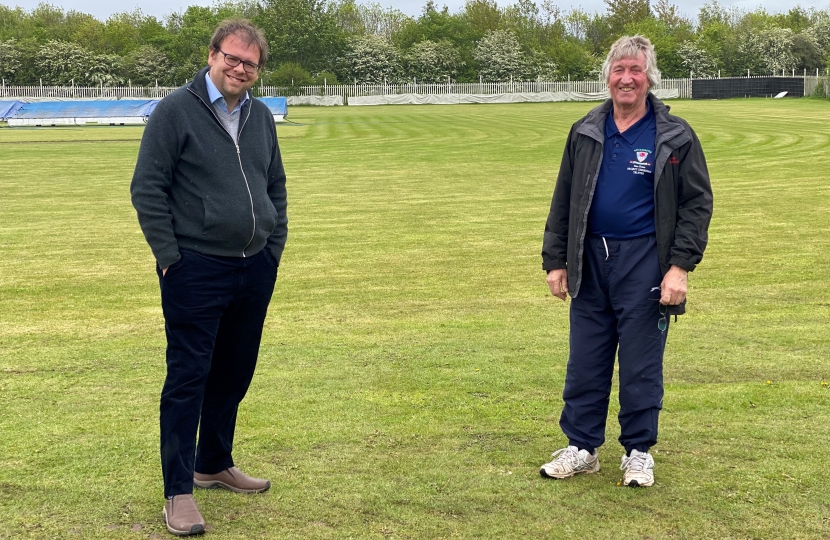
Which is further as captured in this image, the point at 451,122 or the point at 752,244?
the point at 451,122

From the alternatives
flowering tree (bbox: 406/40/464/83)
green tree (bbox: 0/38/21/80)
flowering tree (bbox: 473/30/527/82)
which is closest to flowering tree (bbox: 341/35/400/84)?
flowering tree (bbox: 406/40/464/83)

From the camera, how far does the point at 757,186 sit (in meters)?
18.7

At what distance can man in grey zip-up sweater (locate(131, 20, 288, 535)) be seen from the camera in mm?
4160

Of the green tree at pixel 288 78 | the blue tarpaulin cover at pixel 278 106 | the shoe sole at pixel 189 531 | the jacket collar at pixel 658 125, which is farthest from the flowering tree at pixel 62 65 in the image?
the shoe sole at pixel 189 531

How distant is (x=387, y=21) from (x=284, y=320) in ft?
469

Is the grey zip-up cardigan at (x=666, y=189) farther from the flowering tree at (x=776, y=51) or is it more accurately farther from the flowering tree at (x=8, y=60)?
the flowering tree at (x=776, y=51)

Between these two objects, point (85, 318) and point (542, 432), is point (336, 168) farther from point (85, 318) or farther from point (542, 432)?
point (542, 432)

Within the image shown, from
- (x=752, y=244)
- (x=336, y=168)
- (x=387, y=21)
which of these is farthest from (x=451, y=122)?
(x=387, y=21)

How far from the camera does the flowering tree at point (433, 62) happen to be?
9588 centimetres

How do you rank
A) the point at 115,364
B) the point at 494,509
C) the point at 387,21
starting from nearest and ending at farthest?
the point at 494,509
the point at 115,364
the point at 387,21

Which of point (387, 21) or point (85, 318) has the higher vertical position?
point (387, 21)

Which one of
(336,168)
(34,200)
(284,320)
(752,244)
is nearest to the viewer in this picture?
(284,320)

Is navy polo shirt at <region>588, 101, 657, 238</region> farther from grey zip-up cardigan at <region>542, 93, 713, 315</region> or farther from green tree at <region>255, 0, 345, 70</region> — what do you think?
green tree at <region>255, 0, 345, 70</region>

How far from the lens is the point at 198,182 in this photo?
4.23 meters
